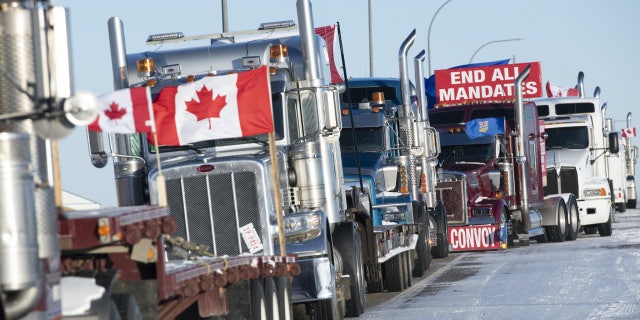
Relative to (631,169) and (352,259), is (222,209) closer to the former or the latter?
(352,259)

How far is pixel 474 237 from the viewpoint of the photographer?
27.3 m

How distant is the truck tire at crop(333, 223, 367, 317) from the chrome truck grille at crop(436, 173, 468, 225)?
38.6ft

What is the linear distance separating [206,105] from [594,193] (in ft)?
73.2

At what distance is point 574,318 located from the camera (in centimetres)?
1352

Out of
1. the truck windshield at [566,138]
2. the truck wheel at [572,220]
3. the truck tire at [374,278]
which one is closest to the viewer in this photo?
the truck tire at [374,278]

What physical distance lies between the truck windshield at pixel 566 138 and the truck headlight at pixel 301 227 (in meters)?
20.7

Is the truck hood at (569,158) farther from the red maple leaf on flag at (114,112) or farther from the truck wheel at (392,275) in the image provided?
the red maple leaf on flag at (114,112)

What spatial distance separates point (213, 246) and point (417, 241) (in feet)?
33.0

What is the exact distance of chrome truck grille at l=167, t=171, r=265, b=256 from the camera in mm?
12781

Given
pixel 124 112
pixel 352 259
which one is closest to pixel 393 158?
pixel 352 259

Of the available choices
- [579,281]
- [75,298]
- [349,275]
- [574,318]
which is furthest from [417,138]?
[75,298]

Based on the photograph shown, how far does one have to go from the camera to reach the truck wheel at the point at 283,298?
37.3ft

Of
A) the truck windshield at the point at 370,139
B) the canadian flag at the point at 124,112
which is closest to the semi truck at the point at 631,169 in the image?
the truck windshield at the point at 370,139

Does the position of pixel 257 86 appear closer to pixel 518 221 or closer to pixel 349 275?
pixel 349 275
